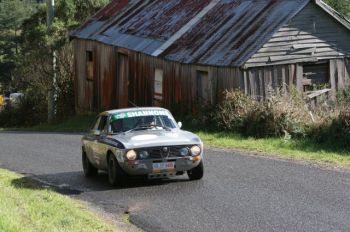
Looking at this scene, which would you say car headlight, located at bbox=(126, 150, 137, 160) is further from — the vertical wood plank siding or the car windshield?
the vertical wood plank siding

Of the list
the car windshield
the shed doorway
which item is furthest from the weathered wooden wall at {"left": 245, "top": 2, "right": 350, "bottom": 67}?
the car windshield

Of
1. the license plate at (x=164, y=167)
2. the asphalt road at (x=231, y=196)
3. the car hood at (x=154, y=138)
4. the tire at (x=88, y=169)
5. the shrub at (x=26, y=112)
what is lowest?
the asphalt road at (x=231, y=196)

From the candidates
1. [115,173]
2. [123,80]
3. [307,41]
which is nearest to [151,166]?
[115,173]

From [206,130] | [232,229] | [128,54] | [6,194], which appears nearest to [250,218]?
[232,229]

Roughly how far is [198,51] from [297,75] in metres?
3.89

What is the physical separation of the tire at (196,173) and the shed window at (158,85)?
51.9 feet

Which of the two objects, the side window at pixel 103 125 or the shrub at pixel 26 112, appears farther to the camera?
the shrub at pixel 26 112

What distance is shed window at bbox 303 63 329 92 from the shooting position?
2578cm

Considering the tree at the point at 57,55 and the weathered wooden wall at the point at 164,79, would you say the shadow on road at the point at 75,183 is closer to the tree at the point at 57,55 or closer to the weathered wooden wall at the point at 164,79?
the weathered wooden wall at the point at 164,79

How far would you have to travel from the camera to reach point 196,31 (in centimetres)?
2806

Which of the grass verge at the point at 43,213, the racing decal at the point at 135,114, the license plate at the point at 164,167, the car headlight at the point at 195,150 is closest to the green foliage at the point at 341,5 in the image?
the racing decal at the point at 135,114

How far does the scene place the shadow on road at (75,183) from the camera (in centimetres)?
1334

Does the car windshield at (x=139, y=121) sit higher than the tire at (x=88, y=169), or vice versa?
the car windshield at (x=139, y=121)

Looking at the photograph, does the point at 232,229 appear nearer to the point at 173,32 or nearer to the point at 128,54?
the point at 173,32
